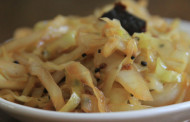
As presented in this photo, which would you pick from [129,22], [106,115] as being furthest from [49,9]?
[106,115]

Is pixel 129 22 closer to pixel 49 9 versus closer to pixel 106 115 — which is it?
pixel 106 115

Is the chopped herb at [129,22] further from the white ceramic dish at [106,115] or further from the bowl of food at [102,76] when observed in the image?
the white ceramic dish at [106,115]

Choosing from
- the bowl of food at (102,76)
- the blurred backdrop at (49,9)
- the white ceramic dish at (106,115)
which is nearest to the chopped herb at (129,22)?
the bowl of food at (102,76)

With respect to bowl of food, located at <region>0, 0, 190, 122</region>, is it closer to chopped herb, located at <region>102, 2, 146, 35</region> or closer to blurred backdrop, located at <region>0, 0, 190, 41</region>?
chopped herb, located at <region>102, 2, 146, 35</region>

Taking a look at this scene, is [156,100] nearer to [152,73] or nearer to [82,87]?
[152,73]

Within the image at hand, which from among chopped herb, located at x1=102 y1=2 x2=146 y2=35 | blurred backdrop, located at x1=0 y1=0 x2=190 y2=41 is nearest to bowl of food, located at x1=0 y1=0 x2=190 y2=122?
chopped herb, located at x1=102 y1=2 x2=146 y2=35

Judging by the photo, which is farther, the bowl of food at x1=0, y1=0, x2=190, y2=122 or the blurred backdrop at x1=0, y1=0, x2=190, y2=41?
the blurred backdrop at x1=0, y1=0, x2=190, y2=41

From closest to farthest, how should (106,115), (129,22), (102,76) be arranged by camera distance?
(106,115), (102,76), (129,22)

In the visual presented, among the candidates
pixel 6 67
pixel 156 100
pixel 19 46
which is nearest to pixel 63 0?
pixel 19 46

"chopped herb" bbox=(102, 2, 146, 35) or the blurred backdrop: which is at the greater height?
"chopped herb" bbox=(102, 2, 146, 35)
